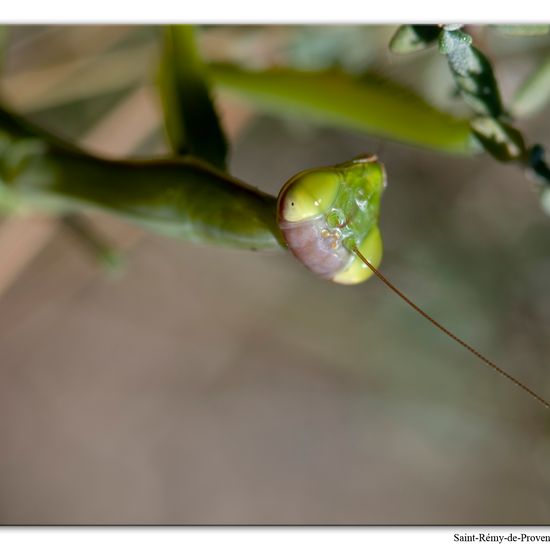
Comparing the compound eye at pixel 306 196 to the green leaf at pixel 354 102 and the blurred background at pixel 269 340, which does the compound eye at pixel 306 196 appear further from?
the blurred background at pixel 269 340

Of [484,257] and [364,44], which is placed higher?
[364,44]

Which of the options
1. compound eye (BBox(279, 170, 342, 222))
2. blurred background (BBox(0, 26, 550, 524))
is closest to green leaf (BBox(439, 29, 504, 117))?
compound eye (BBox(279, 170, 342, 222))

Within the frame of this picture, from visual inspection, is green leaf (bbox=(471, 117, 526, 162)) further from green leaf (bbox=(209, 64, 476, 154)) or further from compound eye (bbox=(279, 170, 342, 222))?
compound eye (bbox=(279, 170, 342, 222))

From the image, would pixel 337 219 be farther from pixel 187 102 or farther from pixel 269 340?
pixel 269 340
